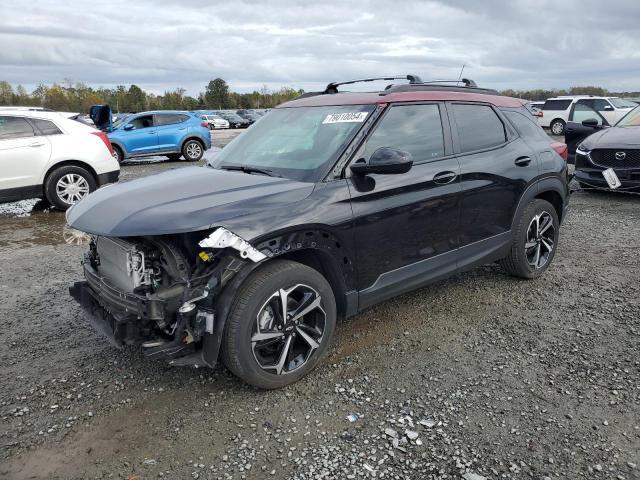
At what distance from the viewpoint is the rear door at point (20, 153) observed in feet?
26.0

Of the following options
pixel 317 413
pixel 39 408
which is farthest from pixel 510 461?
pixel 39 408

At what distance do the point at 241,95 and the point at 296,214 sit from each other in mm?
73528

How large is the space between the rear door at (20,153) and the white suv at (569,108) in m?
19.4

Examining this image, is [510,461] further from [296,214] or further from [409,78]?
[409,78]

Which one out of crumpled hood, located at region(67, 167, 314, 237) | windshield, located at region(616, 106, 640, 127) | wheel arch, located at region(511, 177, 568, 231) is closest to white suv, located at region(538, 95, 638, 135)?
windshield, located at region(616, 106, 640, 127)

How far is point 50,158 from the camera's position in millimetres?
8242

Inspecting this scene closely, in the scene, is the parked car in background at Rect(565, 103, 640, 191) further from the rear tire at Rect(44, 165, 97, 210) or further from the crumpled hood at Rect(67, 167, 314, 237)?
the rear tire at Rect(44, 165, 97, 210)

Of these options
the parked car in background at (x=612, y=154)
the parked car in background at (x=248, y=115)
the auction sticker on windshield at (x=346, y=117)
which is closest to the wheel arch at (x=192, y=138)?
the parked car in background at (x=612, y=154)

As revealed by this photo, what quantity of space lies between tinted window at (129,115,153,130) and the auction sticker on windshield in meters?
13.3

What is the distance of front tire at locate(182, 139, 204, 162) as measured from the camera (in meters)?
16.0

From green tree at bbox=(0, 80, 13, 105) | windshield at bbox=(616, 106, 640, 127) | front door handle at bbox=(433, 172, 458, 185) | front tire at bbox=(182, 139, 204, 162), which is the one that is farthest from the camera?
green tree at bbox=(0, 80, 13, 105)

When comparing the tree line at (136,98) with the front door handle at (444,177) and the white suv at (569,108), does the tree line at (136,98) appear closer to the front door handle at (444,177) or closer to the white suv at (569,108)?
the white suv at (569,108)

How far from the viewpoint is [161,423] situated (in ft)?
9.58

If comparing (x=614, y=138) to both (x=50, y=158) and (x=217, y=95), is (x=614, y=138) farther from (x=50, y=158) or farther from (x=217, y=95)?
(x=217, y=95)
